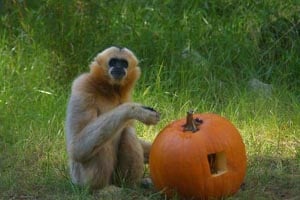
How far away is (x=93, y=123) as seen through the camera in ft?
17.2

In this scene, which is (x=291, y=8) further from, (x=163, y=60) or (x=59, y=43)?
(x=59, y=43)

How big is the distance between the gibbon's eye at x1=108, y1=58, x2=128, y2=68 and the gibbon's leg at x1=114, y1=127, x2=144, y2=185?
507 millimetres

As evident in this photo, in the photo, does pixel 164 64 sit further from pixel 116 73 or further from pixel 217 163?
pixel 217 163

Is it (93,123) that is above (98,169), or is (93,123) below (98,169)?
above

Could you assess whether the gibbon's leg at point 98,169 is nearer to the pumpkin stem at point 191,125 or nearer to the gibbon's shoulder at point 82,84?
the gibbon's shoulder at point 82,84

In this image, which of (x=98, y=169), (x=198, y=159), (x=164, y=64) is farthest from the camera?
(x=164, y=64)

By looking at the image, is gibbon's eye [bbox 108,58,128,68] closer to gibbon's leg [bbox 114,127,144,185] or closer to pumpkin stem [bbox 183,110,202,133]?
gibbon's leg [bbox 114,127,144,185]

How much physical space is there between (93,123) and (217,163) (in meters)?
0.98

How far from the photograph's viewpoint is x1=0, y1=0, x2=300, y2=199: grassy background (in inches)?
273

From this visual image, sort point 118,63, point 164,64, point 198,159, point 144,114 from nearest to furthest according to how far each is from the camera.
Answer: point 198,159, point 144,114, point 118,63, point 164,64

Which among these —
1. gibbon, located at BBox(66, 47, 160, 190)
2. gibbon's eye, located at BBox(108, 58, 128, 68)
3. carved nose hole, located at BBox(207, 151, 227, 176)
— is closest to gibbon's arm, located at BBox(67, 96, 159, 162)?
gibbon, located at BBox(66, 47, 160, 190)

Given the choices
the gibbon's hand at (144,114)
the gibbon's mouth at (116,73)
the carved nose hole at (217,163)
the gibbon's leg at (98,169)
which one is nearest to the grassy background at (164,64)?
the gibbon's leg at (98,169)

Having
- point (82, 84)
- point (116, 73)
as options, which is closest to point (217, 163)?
point (116, 73)

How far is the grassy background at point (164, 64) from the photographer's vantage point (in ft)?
22.7
